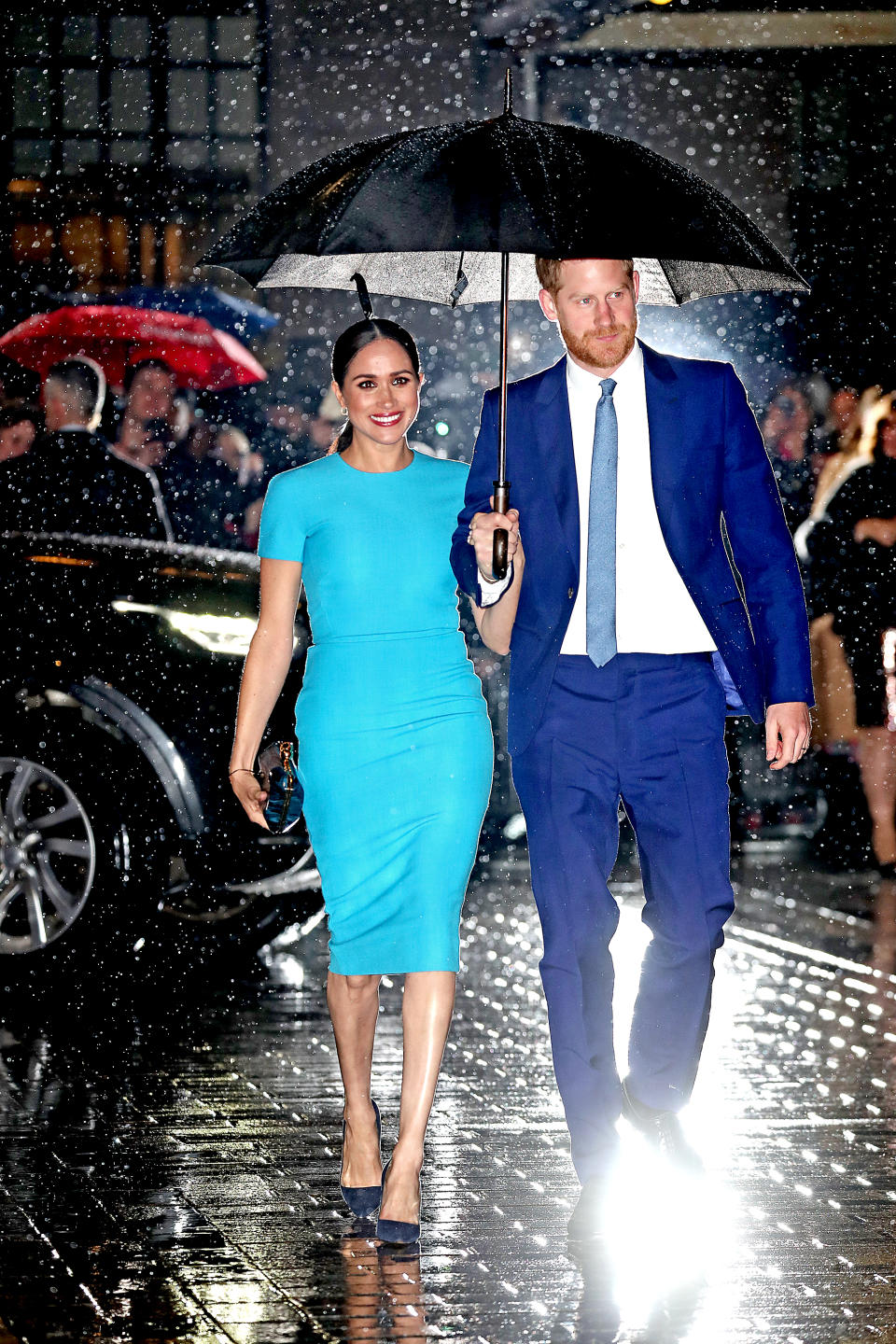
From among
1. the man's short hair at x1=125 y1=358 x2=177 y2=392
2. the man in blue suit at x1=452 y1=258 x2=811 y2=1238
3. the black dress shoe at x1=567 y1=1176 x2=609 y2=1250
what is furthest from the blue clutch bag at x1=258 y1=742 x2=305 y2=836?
the man's short hair at x1=125 y1=358 x2=177 y2=392

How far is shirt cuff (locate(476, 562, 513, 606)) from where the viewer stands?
5.30m

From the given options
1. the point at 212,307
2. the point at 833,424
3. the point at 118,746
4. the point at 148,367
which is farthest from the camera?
the point at 212,307

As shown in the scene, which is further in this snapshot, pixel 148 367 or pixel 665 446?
pixel 148 367

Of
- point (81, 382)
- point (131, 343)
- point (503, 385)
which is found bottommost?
point (503, 385)

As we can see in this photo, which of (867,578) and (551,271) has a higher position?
(551,271)

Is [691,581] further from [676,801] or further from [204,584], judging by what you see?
[204,584]

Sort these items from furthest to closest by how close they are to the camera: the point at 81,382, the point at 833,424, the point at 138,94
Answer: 1. the point at 138,94
2. the point at 833,424
3. the point at 81,382

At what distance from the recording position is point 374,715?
5410mm

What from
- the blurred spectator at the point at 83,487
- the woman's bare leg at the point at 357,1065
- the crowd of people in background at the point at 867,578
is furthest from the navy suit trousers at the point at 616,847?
the crowd of people in background at the point at 867,578

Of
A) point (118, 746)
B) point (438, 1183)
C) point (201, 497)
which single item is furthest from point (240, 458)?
point (438, 1183)

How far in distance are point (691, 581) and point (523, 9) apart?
1088cm

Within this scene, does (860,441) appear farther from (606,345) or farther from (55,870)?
(606,345)

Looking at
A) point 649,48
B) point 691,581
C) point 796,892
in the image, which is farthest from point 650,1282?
point 649,48

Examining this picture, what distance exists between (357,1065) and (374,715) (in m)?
0.79
